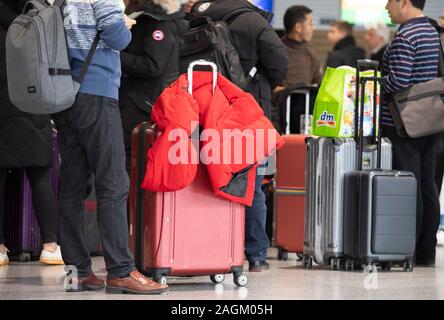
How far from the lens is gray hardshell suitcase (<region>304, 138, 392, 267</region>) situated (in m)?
6.09

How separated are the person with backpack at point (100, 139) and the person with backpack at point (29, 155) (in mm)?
1329

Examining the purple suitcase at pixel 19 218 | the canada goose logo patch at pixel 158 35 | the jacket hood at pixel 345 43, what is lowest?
Answer: the purple suitcase at pixel 19 218

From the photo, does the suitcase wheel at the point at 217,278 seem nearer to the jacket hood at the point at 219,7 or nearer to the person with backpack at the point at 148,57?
the person with backpack at the point at 148,57

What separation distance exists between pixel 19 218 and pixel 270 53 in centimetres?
183

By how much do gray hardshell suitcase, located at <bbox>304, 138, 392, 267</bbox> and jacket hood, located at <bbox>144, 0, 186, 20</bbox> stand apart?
1068mm

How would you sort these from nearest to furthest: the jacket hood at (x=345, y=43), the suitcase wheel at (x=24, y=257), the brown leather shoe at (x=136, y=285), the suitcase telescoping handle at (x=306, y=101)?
1. the brown leather shoe at (x=136, y=285)
2. the suitcase wheel at (x=24, y=257)
3. the suitcase telescoping handle at (x=306, y=101)
4. the jacket hood at (x=345, y=43)

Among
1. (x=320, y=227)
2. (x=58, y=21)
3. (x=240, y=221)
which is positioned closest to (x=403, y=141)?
(x=320, y=227)

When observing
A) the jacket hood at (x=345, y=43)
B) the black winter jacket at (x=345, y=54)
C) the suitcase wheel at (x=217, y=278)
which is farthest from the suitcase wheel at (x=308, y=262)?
the jacket hood at (x=345, y=43)

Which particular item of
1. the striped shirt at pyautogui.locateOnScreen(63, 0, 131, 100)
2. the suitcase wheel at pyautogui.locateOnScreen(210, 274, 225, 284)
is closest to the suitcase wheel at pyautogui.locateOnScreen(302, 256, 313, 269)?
the suitcase wheel at pyautogui.locateOnScreen(210, 274, 225, 284)

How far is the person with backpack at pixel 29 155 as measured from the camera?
6.11 metres

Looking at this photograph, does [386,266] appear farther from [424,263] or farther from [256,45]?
[256,45]

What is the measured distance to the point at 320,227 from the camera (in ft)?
20.2

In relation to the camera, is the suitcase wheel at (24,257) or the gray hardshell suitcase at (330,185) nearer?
the gray hardshell suitcase at (330,185)

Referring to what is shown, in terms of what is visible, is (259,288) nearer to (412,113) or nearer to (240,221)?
(240,221)
